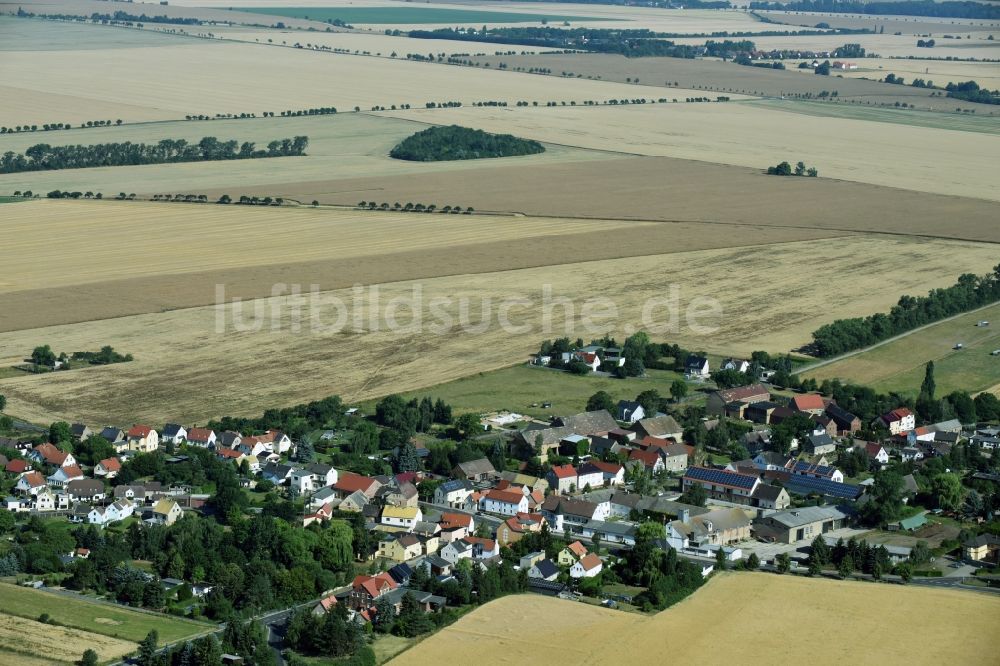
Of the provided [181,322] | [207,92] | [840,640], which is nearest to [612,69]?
[207,92]

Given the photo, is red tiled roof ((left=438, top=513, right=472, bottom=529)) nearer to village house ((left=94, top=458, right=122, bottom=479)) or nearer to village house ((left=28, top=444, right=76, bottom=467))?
village house ((left=94, top=458, right=122, bottom=479))

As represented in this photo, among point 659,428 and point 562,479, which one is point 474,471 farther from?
point 659,428

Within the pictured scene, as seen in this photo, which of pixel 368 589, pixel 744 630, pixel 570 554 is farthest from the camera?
pixel 570 554

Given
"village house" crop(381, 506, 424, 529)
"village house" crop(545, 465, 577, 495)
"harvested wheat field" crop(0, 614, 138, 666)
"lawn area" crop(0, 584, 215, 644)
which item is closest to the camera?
"harvested wheat field" crop(0, 614, 138, 666)

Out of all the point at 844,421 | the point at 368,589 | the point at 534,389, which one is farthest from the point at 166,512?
the point at 844,421

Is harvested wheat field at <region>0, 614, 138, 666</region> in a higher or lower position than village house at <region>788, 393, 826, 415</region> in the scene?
lower

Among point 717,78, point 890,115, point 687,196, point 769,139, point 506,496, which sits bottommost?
Result: point 506,496

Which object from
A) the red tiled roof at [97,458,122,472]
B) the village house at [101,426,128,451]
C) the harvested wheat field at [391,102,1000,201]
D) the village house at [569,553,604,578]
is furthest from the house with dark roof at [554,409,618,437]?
the harvested wheat field at [391,102,1000,201]

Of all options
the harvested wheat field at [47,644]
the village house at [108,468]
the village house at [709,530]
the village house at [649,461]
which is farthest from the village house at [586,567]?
the village house at [108,468]
